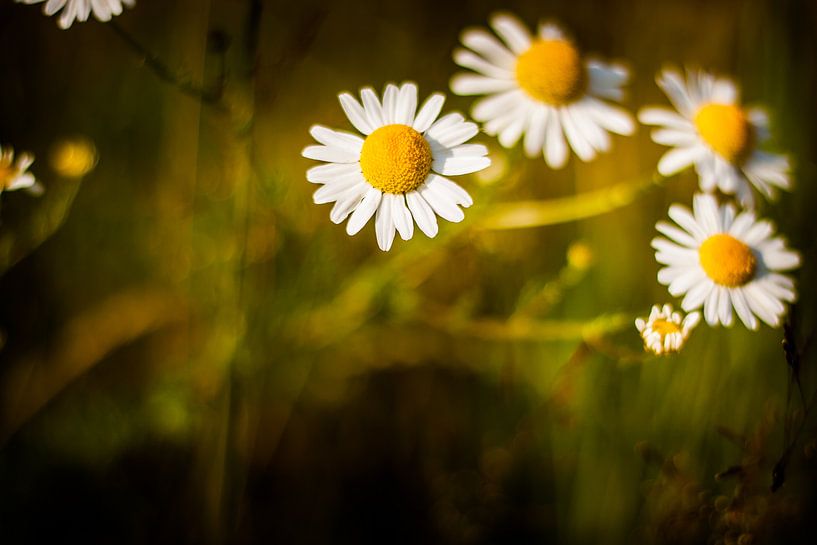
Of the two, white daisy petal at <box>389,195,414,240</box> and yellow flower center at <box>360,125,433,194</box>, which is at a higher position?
yellow flower center at <box>360,125,433,194</box>

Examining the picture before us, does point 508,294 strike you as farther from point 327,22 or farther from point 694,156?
point 327,22

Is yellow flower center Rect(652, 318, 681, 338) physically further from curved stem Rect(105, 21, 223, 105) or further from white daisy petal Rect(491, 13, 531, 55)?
curved stem Rect(105, 21, 223, 105)

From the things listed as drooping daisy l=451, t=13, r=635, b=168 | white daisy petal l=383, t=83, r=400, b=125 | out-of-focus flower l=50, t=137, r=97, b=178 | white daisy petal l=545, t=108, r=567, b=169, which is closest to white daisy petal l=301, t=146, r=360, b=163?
white daisy petal l=383, t=83, r=400, b=125

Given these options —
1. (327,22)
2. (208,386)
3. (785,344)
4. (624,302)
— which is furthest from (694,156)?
(327,22)

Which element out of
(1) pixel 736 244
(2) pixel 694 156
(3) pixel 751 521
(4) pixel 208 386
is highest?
(2) pixel 694 156

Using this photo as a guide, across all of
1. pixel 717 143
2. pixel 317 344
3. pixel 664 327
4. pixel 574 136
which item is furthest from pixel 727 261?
pixel 317 344

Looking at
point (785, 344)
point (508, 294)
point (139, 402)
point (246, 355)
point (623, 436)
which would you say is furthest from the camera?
point (508, 294)
